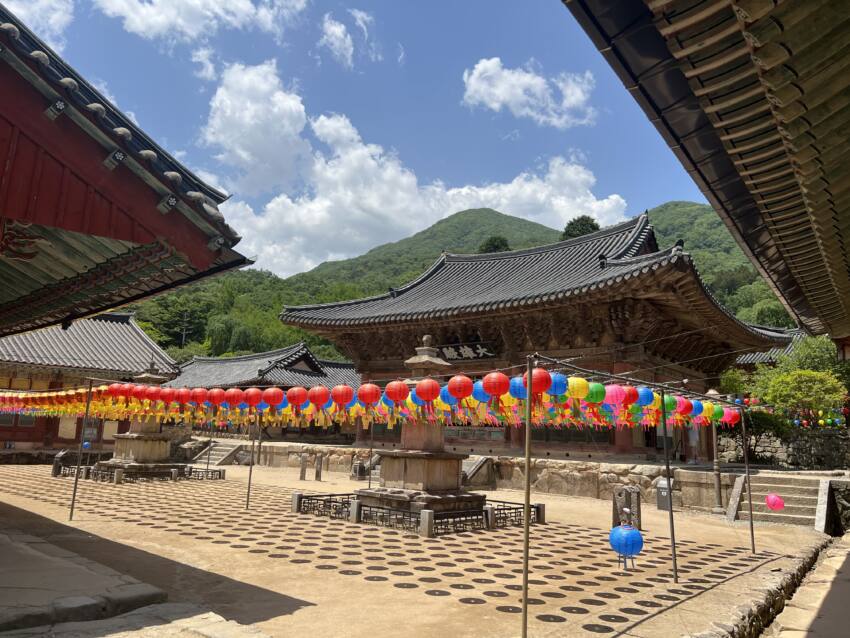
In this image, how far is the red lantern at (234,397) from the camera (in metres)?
13.5

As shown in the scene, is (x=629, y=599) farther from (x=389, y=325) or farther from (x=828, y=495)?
(x=389, y=325)

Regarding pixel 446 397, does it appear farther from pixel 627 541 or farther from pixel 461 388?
pixel 627 541

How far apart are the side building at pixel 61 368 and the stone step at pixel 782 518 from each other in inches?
848

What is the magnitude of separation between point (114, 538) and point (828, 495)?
15.9 m

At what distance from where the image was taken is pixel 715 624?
5625 mm

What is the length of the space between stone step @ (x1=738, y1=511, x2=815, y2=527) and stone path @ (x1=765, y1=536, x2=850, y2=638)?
127 inches

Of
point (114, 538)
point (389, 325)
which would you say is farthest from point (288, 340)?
point (114, 538)

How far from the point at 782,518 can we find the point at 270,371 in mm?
28875

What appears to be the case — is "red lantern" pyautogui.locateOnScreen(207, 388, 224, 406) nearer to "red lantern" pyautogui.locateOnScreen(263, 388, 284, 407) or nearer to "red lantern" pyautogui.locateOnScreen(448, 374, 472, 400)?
"red lantern" pyautogui.locateOnScreen(263, 388, 284, 407)

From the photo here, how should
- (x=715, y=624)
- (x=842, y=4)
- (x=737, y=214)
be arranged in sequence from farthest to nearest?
1. (x=715, y=624)
2. (x=737, y=214)
3. (x=842, y=4)

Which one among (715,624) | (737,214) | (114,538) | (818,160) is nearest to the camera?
(818,160)

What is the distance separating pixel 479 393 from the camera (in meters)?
8.83

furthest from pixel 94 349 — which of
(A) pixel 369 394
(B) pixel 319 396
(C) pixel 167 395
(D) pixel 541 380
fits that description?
(D) pixel 541 380

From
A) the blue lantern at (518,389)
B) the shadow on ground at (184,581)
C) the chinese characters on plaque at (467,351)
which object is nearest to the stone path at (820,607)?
the blue lantern at (518,389)
